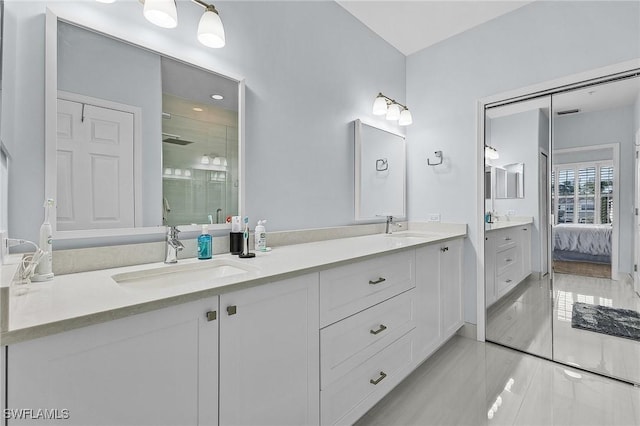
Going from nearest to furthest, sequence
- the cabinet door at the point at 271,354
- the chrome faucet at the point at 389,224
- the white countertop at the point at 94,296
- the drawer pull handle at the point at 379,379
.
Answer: the white countertop at the point at 94,296
the cabinet door at the point at 271,354
the drawer pull handle at the point at 379,379
the chrome faucet at the point at 389,224

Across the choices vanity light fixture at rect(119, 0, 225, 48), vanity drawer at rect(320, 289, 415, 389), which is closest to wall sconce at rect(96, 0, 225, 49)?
vanity light fixture at rect(119, 0, 225, 48)

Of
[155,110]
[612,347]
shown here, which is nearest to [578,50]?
[612,347]

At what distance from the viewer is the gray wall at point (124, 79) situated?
120cm

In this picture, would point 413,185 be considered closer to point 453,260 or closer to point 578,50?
point 453,260

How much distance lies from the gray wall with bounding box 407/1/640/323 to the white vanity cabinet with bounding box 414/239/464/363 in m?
0.21

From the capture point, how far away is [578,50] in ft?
6.94

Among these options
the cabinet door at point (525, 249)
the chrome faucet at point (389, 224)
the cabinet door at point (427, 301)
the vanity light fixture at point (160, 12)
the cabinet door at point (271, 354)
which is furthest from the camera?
the chrome faucet at point (389, 224)

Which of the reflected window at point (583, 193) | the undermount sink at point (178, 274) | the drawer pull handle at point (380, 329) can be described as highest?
the reflected window at point (583, 193)

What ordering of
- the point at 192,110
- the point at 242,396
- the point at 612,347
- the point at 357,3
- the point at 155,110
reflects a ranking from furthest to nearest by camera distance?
1. the point at 357,3
2. the point at 612,347
3. the point at 192,110
4. the point at 155,110
5. the point at 242,396

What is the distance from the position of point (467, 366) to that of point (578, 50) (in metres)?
2.32

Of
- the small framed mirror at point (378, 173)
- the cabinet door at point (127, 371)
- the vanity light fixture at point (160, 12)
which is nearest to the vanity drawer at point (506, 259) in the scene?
the small framed mirror at point (378, 173)

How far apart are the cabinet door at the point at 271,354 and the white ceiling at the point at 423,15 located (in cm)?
223

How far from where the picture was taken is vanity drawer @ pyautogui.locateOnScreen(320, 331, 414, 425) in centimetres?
134

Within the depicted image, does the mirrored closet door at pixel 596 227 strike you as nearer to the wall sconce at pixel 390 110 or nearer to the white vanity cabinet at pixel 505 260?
the white vanity cabinet at pixel 505 260
